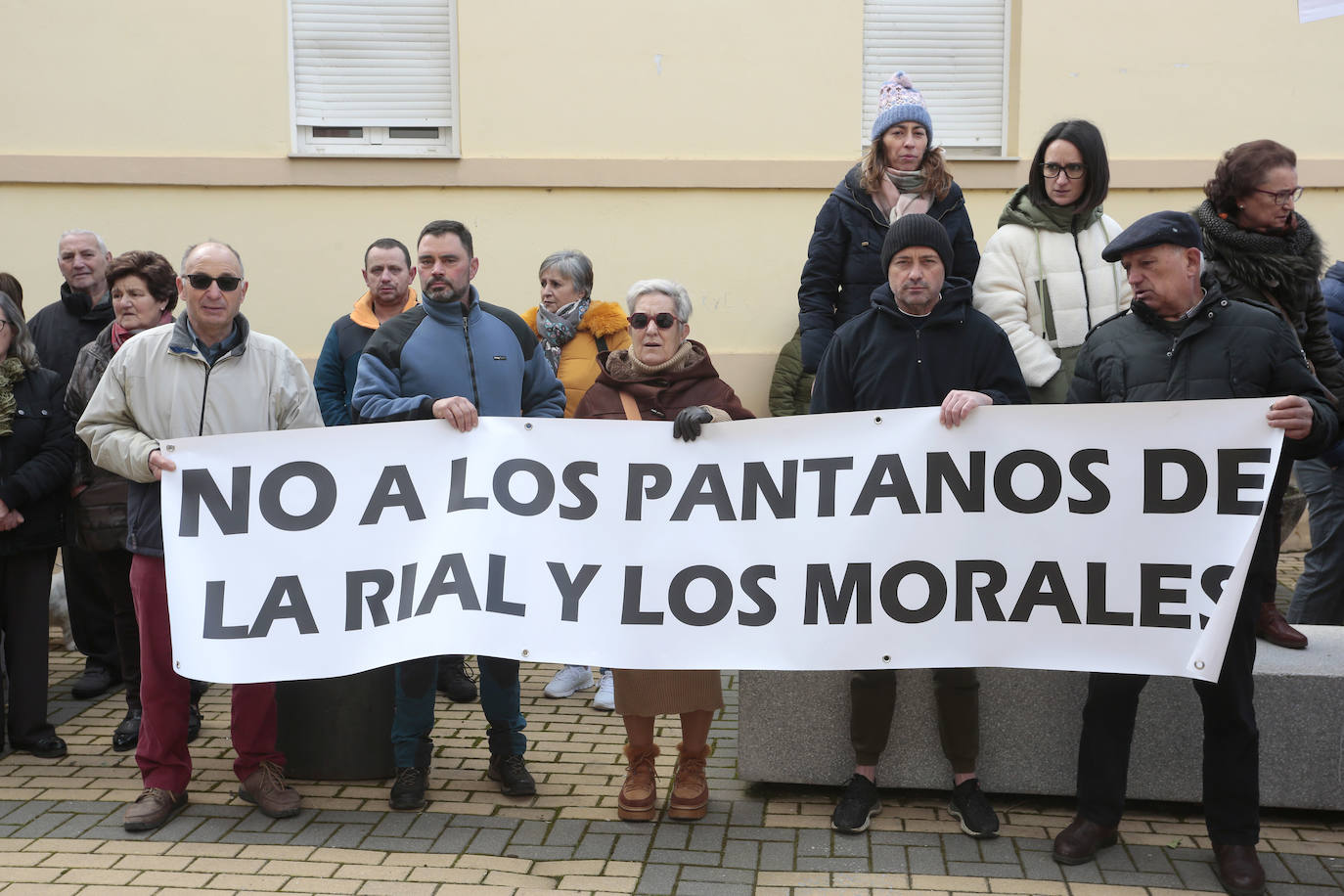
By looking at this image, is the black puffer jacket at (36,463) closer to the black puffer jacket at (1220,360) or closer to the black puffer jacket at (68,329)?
the black puffer jacket at (68,329)

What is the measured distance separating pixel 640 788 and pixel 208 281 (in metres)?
2.39

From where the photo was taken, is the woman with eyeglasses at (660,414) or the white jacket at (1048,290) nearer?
the woman with eyeglasses at (660,414)

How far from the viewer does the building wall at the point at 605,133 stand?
862 cm

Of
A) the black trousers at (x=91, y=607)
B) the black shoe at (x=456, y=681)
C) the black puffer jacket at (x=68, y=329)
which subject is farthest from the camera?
the black puffer jacket at (x=68, y=329)

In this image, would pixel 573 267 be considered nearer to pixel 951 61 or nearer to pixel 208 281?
pixel 208 281

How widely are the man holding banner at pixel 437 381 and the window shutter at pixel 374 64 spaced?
4443 mm

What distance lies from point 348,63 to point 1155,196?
5630mm

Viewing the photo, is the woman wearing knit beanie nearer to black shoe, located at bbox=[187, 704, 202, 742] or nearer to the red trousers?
the red trousers

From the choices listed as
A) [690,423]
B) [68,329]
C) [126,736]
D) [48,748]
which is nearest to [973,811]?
[690,423]

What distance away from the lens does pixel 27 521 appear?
5.35m

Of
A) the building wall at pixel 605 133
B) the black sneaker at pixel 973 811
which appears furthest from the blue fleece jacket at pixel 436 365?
the building wall at pixel 605 133

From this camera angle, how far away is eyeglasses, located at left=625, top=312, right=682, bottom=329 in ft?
14.8

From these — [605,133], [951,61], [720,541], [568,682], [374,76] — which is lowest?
[568,682]

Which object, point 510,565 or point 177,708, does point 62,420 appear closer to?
point 177,708
